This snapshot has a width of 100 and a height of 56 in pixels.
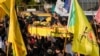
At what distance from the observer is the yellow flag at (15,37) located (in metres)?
23.3

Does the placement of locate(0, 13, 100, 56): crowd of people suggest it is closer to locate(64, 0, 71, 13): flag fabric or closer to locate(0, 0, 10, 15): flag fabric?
locate(64, 0, 71, 13): flag fabric

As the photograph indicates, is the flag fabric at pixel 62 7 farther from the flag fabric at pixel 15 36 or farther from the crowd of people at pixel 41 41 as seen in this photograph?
the flag fabric at pixel 15 36

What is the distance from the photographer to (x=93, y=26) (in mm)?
24375

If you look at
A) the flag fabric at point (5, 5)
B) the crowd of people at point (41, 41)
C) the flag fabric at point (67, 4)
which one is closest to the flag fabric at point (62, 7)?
the flag fabric at point (67, 4)

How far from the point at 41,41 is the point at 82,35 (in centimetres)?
253

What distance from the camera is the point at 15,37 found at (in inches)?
918

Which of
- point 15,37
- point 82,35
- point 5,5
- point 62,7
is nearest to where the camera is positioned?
point 82,35

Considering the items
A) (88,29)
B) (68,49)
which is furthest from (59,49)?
(88,29)

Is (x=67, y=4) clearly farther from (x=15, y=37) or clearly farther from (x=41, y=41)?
(x=15, y=37)

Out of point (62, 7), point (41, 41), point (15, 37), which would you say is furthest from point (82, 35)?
point (41, 41)

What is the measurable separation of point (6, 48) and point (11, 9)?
83.7 inches

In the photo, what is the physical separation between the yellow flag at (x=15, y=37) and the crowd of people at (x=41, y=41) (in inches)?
52.8

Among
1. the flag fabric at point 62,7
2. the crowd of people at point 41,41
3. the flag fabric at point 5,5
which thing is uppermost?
the flag fabric at point 5,5

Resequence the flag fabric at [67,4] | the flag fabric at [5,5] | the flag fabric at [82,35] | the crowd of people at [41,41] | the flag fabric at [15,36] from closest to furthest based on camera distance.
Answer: the flag fabric at [82,35]
the flag fabric at [15,36]
the flag fabric at [5,5]
the crowd of people at [41,41]
the flag fabric at [67,4]
